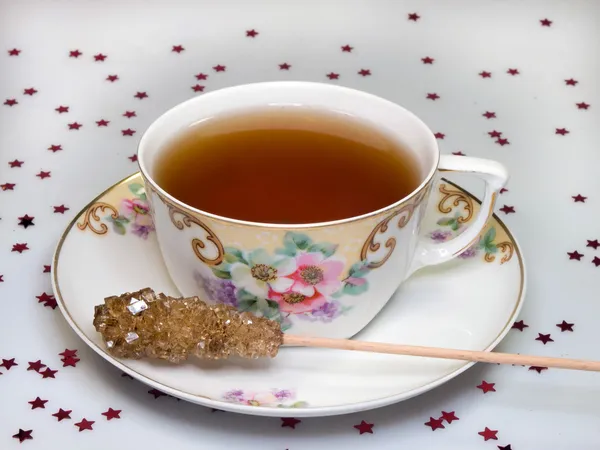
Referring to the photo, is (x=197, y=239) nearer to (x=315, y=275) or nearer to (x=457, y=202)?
(x=315, y=275)

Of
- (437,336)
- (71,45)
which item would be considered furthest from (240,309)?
(71,45)

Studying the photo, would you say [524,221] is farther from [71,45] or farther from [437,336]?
[71,45]

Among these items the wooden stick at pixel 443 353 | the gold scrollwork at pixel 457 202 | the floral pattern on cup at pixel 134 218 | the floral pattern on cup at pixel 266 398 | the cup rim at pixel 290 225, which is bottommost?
the floral pattern on cup at pixel 134 218

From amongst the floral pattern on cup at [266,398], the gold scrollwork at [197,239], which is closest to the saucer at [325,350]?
the floral pattern on cup at [266,398]

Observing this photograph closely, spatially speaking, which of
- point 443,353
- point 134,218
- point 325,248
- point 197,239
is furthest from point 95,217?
point 443,353

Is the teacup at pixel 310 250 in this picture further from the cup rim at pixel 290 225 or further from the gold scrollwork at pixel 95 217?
the gold scrollwork at pixel 95 217

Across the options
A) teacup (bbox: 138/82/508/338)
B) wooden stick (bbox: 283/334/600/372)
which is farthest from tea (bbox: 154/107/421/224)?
wooden stick (bbox: 283/334/600/372)

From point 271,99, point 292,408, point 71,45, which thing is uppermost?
point 271,99
